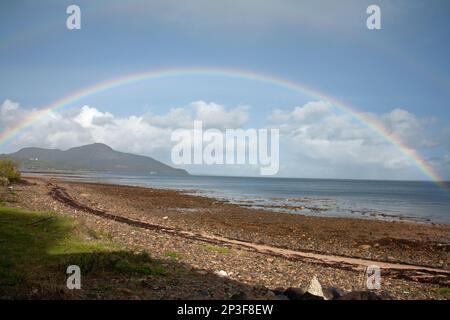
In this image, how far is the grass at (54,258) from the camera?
11436 mm

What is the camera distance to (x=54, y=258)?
14.1 meters

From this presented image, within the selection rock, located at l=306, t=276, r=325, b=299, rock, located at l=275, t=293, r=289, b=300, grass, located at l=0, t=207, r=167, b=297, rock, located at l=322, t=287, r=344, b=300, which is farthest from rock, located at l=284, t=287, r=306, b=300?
grass, located at l=0, t=207, r=167, b=297

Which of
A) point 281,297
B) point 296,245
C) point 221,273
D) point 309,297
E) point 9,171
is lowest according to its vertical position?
point 296,245

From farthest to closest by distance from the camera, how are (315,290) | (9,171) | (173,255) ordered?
(9,171) < (173,255) < (315,290)

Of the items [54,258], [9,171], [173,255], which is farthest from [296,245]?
[9,171]

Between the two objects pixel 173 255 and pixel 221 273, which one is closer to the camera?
pixel 221 273

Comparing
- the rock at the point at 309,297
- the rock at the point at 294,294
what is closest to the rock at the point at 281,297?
Result: the rock at the point at 294,294

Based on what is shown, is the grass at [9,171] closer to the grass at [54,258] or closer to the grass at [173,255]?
the grass at [54,258]

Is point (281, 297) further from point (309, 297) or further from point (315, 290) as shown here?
point (315, 290)

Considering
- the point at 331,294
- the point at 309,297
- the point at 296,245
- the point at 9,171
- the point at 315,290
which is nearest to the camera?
the point at 309,297

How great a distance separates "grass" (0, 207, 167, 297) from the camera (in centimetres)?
1144

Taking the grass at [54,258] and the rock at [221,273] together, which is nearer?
the grass at [54,258]

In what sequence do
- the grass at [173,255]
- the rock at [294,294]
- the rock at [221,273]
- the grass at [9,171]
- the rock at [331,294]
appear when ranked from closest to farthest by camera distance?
the rock at [294,294]
the rock at [331,294]
the rock at [221,273]
the grass at [173,255]
the grass at [9,171]
